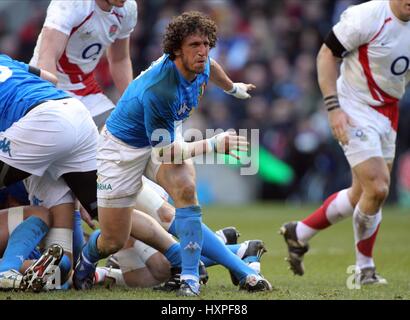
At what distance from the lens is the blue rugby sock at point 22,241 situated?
6.02 m

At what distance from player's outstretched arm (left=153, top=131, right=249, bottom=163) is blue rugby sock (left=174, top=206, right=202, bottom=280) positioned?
1.12 ft

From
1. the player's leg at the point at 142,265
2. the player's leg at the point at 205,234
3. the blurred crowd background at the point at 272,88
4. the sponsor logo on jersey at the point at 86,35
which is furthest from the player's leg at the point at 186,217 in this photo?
the blurred crowd background at the point at 272,88

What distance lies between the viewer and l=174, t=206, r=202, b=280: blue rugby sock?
571cm

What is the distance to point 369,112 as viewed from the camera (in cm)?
727

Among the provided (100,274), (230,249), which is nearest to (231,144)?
(230,249)

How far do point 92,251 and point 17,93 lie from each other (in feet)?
3.95

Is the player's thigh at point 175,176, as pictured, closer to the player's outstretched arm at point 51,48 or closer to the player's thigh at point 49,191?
the player's thigh at point 49,191

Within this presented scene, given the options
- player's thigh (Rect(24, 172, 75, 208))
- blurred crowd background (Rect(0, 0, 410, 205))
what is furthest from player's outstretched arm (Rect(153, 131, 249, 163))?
blurred crowd background (Rect(0, 0, 410, 205))

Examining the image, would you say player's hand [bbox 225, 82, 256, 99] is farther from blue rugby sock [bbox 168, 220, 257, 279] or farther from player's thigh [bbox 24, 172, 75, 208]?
player's thigh [bbox 24, 172, 75, 208]
